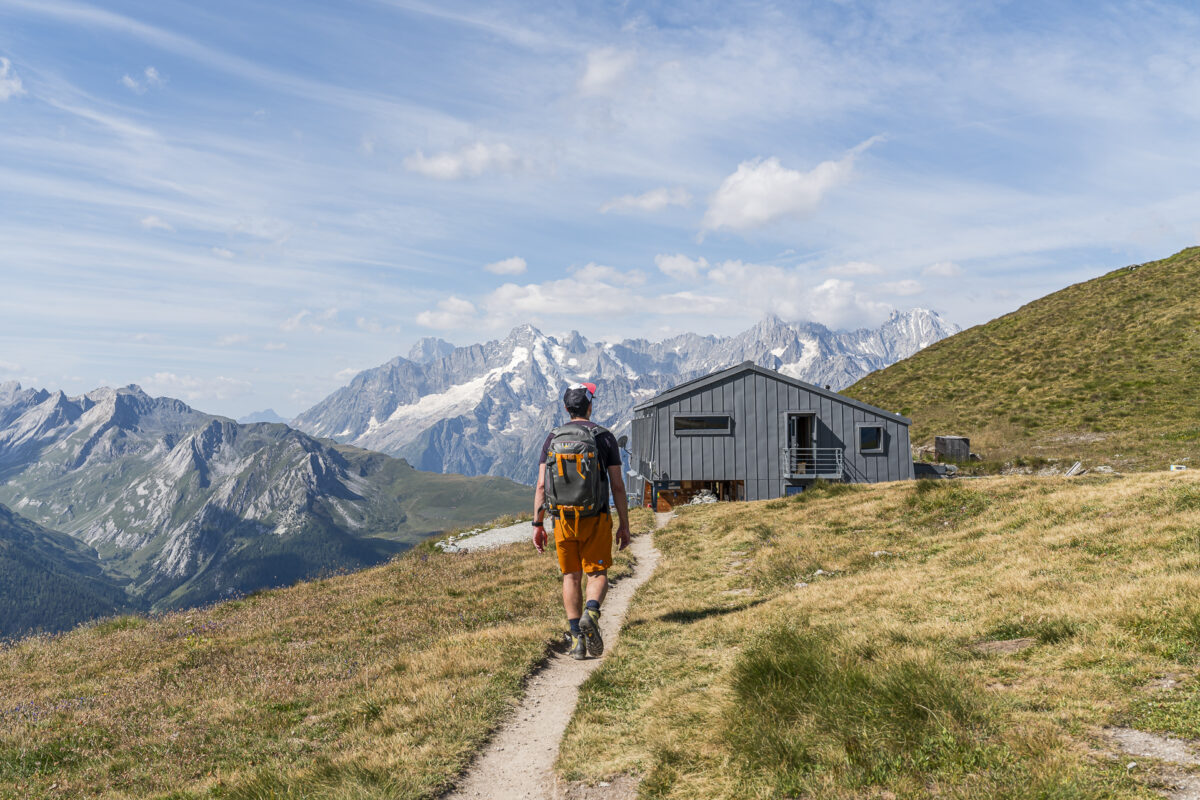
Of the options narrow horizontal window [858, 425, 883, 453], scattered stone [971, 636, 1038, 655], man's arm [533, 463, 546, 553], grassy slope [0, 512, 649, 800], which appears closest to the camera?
grassy slope [0, 512, 649, 800]

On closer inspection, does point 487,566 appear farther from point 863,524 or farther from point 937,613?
point 937,613

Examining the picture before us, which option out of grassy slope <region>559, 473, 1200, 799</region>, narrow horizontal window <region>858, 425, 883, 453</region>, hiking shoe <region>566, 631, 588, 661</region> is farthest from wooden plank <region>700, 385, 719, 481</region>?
hiking shoe <region>566, 631, 588, 661</region>

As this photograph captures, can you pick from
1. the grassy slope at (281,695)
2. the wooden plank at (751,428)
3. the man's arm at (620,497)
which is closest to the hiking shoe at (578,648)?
the grassy slope at (281,695)

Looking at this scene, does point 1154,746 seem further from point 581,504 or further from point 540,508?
point 540,508

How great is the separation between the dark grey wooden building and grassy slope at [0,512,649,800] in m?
17.8

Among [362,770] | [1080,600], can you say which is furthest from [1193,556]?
[362,770]

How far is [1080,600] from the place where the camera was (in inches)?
301

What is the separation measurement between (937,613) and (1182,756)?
4.59 meters

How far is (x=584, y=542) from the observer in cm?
858

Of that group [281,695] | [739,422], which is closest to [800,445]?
[739,422]

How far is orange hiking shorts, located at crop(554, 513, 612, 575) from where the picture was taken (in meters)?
8.42

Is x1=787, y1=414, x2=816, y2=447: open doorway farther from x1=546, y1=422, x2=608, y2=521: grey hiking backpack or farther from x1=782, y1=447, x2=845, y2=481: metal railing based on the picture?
x1=546, y1=422, x2=608, y2=521: grey hiking backpack

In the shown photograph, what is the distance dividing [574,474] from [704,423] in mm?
25417

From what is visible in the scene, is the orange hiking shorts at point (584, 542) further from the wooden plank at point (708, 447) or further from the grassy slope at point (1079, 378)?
the grassy slope at point (1079, 378)
